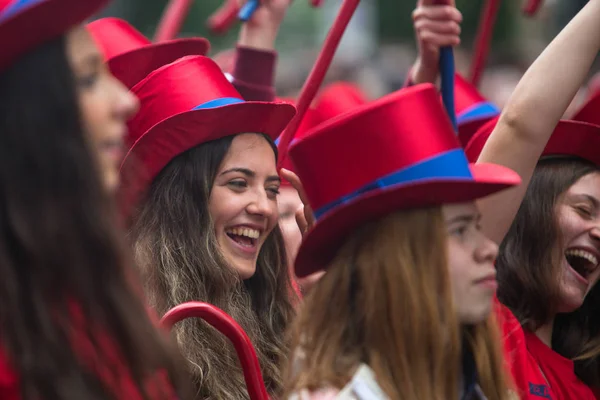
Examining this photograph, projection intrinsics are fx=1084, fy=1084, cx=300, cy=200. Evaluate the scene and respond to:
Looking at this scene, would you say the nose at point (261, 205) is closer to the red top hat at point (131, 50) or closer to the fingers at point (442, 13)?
the red top hat at point (131, 50)

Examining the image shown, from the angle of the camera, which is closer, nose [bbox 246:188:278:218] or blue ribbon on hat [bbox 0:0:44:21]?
blue ribbon on hat [bbox 0:0:44:21]

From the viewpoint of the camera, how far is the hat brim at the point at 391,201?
2.09 m

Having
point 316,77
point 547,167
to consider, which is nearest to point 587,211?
point 547,167

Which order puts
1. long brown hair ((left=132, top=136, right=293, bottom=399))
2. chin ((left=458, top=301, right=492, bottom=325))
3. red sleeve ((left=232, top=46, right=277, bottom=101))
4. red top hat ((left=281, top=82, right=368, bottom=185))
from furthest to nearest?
1. red top hat ((left=281, top=82, right=368, bottom=185))
2. red sleeve ((left=232, top=46, right=277, bottom=101))
3. long brown hair ((left=132, top=136, right=293, bottom=399))
4. chin ((left=458, top=301, right=492, bottom=325))

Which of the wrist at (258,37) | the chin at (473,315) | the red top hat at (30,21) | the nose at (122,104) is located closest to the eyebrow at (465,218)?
the chin at (473,315)

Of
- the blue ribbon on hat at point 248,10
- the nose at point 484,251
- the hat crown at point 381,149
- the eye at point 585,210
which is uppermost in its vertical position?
the blue ribbon on hat at point 248,10

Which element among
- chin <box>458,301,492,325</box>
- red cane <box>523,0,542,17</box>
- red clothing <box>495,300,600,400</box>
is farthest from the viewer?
red cane <box>523,0,542,17</box>

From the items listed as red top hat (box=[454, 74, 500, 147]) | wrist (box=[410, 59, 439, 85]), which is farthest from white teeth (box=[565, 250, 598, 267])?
red top hat (box=[454, 74, 500, 147])

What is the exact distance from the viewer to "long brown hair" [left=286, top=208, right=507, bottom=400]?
209 centimetres

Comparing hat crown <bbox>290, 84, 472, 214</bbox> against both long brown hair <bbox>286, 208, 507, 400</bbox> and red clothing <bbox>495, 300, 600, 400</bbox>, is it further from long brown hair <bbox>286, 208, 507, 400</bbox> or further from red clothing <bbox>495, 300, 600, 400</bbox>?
red clothing <bbox>495, 300, 600, 400</bbox>

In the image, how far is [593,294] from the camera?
3.49m

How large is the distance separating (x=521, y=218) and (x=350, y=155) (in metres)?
1.27

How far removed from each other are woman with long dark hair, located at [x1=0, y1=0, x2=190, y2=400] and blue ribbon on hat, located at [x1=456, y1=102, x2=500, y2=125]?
287 centimetres

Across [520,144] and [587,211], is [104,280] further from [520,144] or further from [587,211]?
[587,211]
